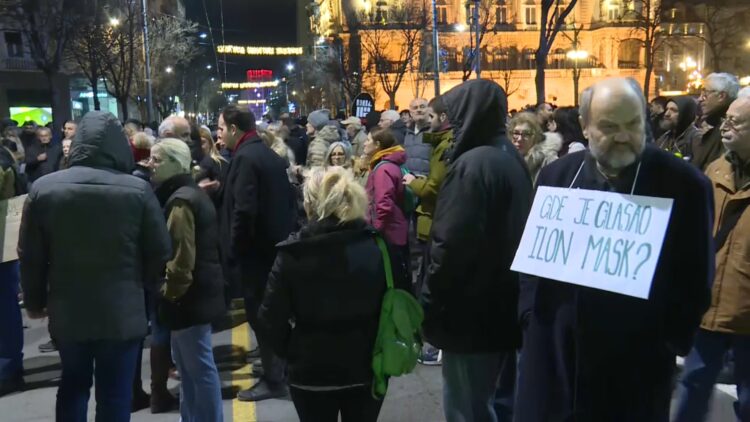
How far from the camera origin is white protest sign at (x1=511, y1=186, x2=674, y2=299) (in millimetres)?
2482

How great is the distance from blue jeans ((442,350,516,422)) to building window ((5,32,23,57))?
134 ft

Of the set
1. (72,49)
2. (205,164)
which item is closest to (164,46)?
(72,49)

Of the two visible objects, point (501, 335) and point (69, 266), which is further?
point (69, 266)

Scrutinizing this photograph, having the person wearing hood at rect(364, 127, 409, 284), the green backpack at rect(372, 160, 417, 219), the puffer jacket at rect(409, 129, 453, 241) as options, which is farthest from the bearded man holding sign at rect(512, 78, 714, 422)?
the green backpack at rect(372, 160, 417, 219)

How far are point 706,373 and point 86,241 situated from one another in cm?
353

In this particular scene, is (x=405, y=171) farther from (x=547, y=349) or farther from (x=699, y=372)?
(x=547, y=349)

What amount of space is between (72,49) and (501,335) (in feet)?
88.8

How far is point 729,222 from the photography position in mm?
3945

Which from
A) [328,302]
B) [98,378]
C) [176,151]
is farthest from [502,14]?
[328,302]

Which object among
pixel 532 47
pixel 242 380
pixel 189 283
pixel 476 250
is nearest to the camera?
pixel 476 250

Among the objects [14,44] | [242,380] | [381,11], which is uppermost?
[381,11]

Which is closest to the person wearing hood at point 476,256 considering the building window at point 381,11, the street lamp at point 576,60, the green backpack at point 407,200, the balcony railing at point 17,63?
the green backpack at point 407,200

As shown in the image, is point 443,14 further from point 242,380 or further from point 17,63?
point 242,380

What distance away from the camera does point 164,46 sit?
36750 millimetres
